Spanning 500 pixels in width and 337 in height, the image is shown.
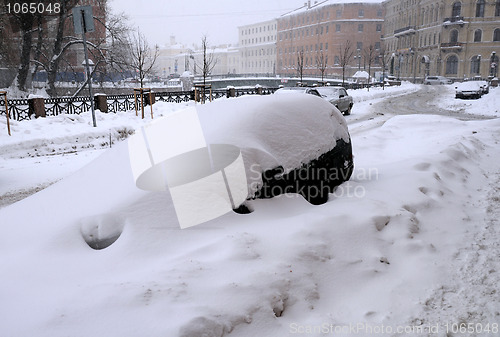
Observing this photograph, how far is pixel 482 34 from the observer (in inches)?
2462

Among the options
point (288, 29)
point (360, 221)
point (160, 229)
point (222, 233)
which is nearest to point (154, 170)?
point (160, 229)

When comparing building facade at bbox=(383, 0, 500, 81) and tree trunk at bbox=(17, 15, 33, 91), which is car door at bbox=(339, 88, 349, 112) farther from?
building facade at bbox=(383, 0, 500, 81)

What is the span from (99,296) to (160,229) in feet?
2.76

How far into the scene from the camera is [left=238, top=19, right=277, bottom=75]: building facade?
118 m

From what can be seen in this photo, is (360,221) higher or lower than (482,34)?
lower

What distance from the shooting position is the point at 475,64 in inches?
2474

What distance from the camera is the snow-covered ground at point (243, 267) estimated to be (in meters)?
2.69

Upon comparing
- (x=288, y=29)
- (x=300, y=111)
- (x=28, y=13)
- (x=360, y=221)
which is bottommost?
(x=360, y=221)

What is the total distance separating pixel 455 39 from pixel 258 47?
225 ft

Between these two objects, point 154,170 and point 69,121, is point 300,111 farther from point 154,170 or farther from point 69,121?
point 69,121

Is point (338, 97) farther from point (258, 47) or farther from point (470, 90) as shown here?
point (258, 47)
